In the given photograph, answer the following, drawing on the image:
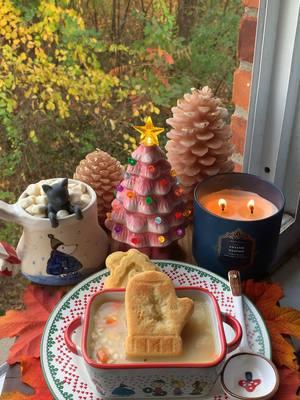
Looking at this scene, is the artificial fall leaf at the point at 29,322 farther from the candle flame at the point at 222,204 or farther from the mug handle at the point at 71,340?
the candle flame at the point at 222,204

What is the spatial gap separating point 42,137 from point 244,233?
611mm

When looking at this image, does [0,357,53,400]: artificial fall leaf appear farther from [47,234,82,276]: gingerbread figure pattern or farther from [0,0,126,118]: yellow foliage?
[0,0,126,118]: yellow foliage

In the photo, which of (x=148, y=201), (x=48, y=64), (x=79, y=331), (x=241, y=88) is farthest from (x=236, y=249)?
(x=48, y=64)

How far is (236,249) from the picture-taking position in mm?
747

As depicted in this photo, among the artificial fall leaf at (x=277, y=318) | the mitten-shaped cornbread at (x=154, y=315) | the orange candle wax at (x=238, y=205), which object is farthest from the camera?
the orange candle wax at (x=238, y=205)

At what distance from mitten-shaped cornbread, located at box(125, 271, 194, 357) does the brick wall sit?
468 mm

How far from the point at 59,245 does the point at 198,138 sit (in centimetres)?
27

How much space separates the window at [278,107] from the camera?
2.70 ft

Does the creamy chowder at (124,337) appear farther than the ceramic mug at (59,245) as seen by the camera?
No

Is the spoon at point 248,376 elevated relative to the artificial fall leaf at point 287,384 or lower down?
elevated

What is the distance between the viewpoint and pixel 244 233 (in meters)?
0.73

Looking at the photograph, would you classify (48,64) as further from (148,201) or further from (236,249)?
(236,249)

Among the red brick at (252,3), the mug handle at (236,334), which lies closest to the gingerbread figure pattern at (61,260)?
the mug handle at (236,334)

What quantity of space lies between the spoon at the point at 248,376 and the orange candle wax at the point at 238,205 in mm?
193
